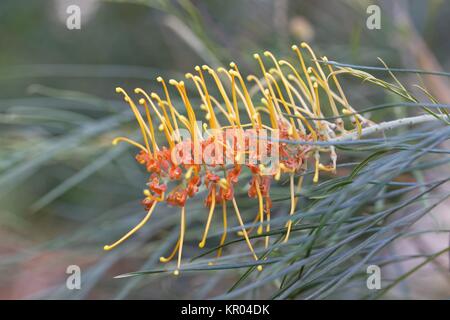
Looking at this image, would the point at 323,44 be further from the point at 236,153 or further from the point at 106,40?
the point at 236,153

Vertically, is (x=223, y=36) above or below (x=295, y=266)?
above

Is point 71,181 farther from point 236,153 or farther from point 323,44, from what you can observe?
point 323,44

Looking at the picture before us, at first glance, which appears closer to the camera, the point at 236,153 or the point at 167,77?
the point at 236,153

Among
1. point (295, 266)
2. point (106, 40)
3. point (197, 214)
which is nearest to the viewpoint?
point (295, 266)
